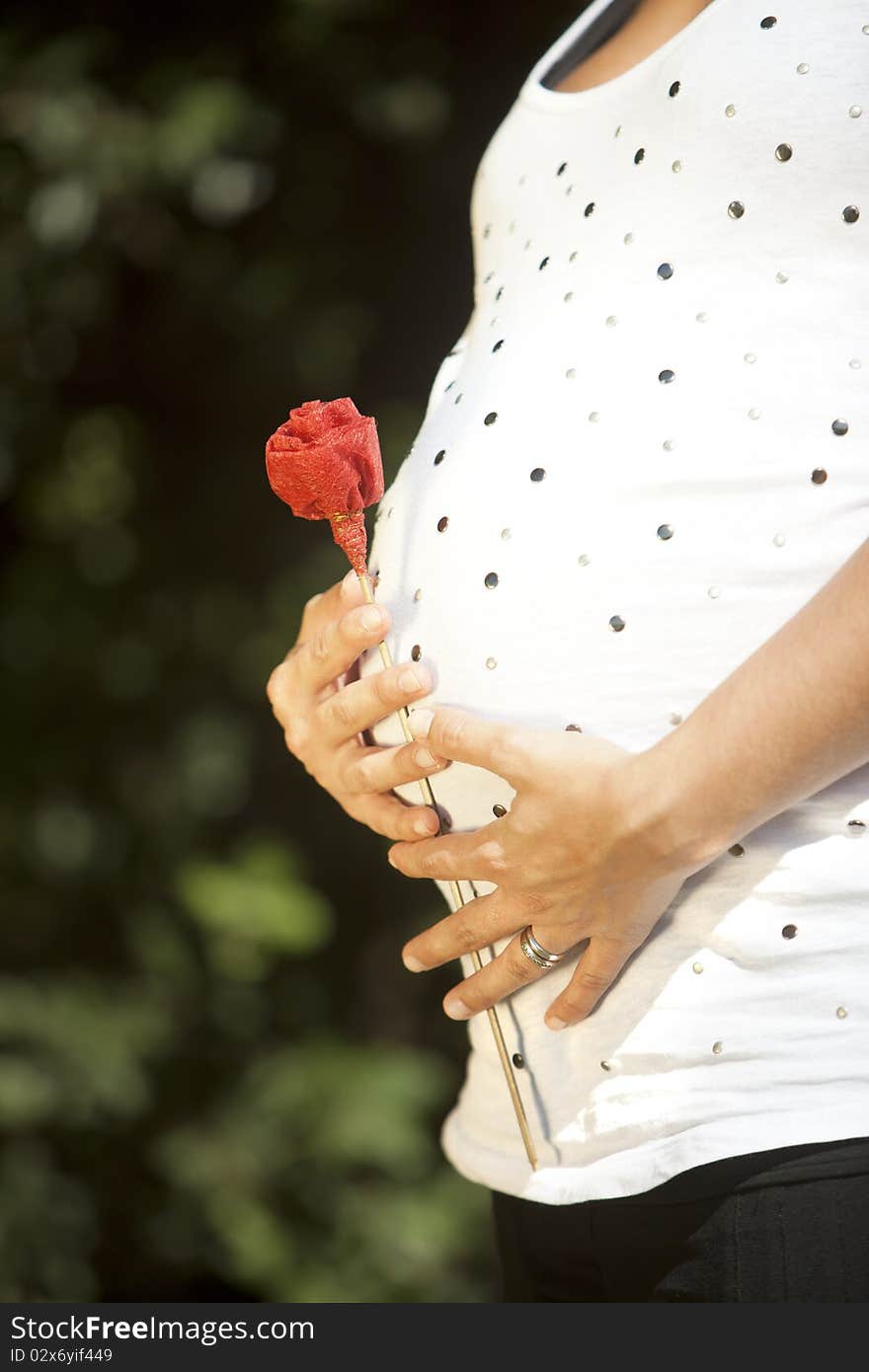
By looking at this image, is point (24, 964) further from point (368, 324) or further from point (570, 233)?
point (570, 233)

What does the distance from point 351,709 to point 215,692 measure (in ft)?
2.96

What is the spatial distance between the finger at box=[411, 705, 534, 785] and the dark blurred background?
91 cm

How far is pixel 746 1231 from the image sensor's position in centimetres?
60

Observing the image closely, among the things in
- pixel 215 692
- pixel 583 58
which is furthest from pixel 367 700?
pixel 215 692

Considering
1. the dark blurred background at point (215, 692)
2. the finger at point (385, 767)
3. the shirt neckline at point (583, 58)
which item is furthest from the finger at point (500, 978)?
the dark blurred background at point (215, 692)

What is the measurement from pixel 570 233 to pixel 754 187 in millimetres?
128

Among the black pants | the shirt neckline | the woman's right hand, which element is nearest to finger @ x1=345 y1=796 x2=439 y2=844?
the woman's right hand

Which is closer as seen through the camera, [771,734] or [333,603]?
[771,734]

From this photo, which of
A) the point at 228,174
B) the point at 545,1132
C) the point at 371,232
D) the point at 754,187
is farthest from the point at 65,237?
the point at 545,1132

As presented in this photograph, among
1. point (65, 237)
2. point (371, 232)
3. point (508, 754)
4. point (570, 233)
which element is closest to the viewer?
point (508, 754)

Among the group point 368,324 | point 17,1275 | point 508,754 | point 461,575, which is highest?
point 368,324

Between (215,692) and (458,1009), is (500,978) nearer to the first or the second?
(458,1009)

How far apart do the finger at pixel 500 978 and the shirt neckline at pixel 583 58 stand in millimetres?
512

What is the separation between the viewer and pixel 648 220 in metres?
0.72
